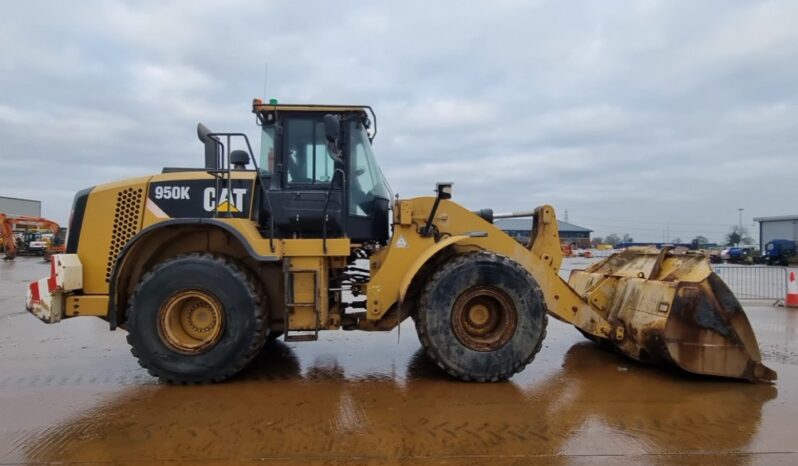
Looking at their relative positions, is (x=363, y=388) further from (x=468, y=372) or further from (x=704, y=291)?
(x=704, y=291)

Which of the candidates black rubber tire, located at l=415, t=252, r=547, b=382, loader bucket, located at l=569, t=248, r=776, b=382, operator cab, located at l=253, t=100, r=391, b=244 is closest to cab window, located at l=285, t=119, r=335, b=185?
operator cab, located at l=253, t=100, r=391, b=244

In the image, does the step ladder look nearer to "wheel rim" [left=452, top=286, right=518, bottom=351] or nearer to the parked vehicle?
"wheel rim" [left=452, top=286, right=518, bottom=351]

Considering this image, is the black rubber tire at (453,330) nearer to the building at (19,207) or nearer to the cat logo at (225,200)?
the cat logo at (225,200)

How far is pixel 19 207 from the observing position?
62562mm

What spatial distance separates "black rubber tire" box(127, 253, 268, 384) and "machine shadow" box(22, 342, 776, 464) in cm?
20

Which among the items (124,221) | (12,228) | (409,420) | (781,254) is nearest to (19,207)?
(12,228)

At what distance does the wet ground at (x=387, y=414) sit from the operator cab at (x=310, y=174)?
5.08ft

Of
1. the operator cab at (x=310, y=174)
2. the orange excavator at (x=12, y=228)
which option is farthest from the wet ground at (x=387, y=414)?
the orange excavator at (x=12, y=228)

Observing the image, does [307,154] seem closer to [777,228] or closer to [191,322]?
[191,322]

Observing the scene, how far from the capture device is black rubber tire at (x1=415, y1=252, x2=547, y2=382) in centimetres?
480

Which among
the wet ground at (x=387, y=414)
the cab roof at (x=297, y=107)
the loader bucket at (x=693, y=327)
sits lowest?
the wet ground at (x=387, y=414)

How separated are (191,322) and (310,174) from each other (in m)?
1.86

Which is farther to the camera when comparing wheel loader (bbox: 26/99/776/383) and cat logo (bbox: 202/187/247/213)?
cat logo (bbox: 202/187/247/213)

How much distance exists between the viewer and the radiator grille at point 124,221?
510 cm
